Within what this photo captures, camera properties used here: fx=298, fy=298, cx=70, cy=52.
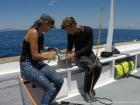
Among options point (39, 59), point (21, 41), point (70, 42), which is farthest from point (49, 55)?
A: point (21, 41)

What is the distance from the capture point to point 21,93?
4027mm

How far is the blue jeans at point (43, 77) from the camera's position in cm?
385

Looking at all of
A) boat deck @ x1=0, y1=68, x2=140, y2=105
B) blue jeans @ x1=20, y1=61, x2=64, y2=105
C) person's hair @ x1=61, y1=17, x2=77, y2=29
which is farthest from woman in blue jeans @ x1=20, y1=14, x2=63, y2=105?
person's hair @ x1=61, y1=17, x2=77, y2=29

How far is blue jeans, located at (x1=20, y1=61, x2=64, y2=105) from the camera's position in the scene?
3.85m

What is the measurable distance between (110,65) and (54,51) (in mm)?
1916

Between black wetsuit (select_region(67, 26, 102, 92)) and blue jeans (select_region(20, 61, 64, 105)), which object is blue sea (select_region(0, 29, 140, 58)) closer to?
black wetsuit (select_region(67, 26, 102, 92))

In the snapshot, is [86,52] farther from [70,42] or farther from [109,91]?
[109,91]

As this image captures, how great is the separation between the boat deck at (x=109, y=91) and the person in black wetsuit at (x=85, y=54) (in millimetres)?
223

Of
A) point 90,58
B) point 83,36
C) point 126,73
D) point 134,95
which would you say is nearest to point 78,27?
point 83,36

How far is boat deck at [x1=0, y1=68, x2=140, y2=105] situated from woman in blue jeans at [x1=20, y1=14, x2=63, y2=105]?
12.0 inches

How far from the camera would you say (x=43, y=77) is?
3.88m

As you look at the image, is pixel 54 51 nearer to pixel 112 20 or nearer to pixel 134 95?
pixel 134 95

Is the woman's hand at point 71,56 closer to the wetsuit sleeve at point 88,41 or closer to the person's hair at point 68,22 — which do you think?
the wetsuit sleeve at point 88,41

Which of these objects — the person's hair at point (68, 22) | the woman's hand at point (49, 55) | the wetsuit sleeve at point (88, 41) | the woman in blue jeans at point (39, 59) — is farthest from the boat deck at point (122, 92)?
the person's hair at point (68, 22)
